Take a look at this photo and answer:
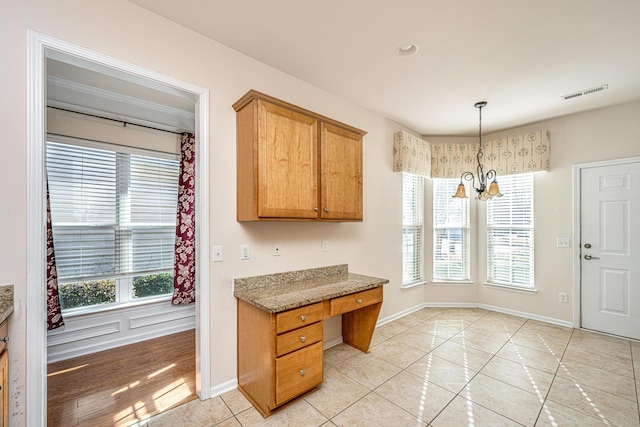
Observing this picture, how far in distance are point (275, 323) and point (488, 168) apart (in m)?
4.05

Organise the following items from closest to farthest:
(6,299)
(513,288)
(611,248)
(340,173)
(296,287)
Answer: (6,299) → (296,287) → (340,173) → (611,248) → (513,288)

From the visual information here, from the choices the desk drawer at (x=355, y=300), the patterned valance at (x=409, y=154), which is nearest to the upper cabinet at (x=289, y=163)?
the desk drawer at (x=355, y=300)

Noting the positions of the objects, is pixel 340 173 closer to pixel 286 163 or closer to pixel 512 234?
pixel 286 163

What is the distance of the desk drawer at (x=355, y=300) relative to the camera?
2357 millimetres

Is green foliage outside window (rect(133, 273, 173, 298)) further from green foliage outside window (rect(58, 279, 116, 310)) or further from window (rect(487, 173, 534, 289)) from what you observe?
window (rect(487, 173, 534, 289))

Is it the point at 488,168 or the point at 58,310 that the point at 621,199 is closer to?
the point at 488,168

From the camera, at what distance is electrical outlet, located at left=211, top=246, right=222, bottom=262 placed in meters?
2.22

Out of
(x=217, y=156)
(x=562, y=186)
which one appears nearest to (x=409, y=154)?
(x=562, y=186)

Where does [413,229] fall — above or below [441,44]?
below

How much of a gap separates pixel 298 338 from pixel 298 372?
0.82 ft

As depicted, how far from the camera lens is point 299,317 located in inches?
81.5

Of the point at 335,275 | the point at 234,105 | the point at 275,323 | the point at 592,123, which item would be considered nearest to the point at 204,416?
the point at 275,323

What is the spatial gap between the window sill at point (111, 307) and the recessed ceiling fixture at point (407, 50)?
12.2 ft

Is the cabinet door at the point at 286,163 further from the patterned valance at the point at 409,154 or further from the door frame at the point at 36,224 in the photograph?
the patterned valance at the point at 409,154
